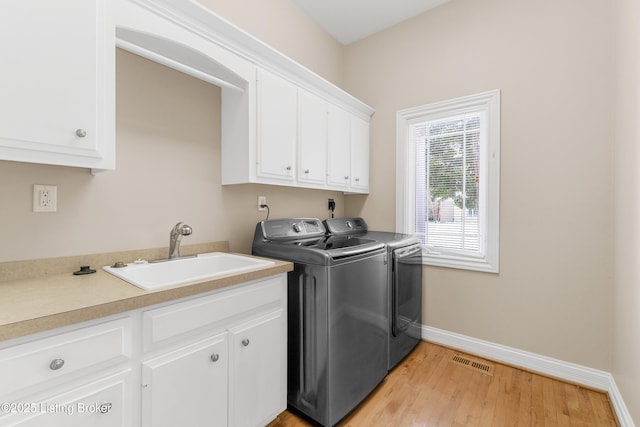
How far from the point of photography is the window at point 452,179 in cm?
235

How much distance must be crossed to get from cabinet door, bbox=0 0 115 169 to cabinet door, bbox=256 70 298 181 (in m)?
0.83

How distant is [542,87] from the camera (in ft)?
6.97

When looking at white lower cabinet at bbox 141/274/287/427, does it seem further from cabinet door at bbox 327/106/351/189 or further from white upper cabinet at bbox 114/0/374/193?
cabinet door at bbox 327/106/351/189

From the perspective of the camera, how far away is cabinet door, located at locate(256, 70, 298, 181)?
1.86 metres

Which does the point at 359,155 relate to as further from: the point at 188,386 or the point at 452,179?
the point at 188,386

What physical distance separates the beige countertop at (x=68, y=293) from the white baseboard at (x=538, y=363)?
6.19 feet

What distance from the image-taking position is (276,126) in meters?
1.96

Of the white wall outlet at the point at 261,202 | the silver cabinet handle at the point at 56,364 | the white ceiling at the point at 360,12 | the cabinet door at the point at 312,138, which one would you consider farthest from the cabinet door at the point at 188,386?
the white ceiling at the point at 360,12

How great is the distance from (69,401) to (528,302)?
8.99 feet

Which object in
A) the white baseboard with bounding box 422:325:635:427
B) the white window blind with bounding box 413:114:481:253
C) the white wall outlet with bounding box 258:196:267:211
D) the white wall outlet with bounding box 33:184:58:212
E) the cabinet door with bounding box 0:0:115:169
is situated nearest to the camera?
the cabinet door with bounding box 0:0:115:169

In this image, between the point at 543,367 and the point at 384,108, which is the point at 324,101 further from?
the point at 543,367

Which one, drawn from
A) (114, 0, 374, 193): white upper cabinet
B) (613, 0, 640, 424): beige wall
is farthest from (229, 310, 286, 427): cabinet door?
(613, 0, 640, 424): beige wall

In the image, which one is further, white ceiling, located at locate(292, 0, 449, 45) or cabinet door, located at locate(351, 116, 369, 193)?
cabinet door, located at locate(351, 116, 369, 193)

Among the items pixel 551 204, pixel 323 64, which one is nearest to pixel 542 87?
pixel 551 204
